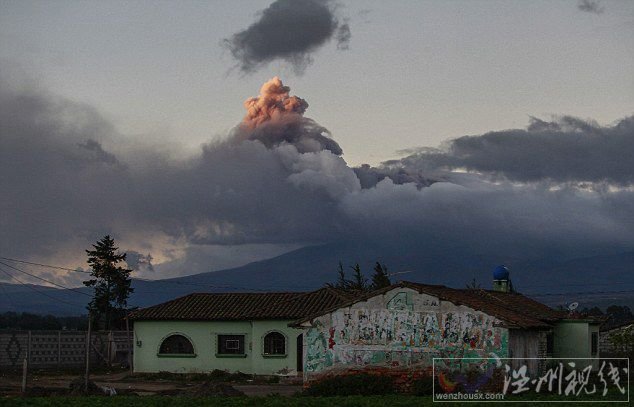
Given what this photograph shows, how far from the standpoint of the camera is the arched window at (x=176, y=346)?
5378 centimetres

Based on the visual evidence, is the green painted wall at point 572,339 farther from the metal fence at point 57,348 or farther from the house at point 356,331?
the metal fence at point 57,348

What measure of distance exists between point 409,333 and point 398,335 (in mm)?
458

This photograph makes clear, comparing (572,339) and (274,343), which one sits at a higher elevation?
(572,339)

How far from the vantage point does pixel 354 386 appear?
37.8 m

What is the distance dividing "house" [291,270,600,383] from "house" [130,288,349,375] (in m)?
11.1

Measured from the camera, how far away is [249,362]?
5203 cm

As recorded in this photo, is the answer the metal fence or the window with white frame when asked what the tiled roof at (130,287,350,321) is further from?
the metal fence

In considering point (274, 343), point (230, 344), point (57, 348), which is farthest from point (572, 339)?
point (57, 348)

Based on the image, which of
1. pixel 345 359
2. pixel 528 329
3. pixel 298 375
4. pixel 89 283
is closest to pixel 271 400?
pixel 345 359

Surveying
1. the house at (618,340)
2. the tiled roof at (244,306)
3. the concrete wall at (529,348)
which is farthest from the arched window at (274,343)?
the house at (618,340)

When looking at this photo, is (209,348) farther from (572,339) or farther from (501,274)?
(572,339)

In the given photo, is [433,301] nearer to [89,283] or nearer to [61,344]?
[61,344]

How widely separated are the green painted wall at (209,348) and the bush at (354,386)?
1264 centimetres

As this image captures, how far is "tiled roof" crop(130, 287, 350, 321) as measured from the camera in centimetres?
5197
